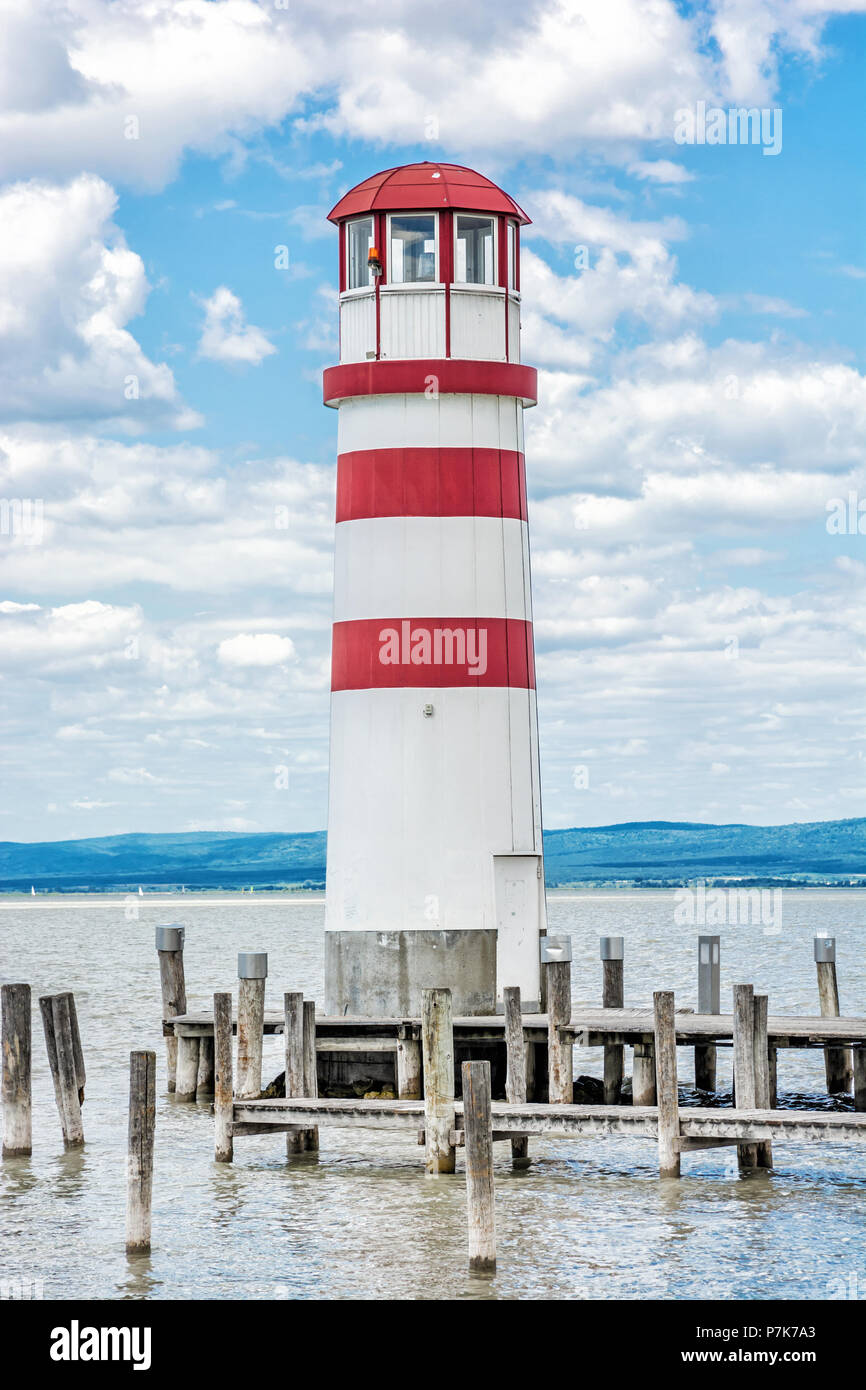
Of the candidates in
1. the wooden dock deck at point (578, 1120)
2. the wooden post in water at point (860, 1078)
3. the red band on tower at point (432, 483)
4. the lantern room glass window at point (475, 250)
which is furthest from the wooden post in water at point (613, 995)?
the lantern room glass window at point (475, 250)

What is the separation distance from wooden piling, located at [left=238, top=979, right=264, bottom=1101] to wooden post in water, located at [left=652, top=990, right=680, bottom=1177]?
4.12 metres

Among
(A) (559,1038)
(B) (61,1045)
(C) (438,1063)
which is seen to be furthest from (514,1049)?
(B) (61,1045)

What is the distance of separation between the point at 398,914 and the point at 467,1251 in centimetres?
612


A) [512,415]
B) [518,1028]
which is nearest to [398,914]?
[518,1028]

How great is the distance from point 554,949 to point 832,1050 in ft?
20.4

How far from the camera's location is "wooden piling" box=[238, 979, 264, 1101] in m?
19.6

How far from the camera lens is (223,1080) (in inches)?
756
